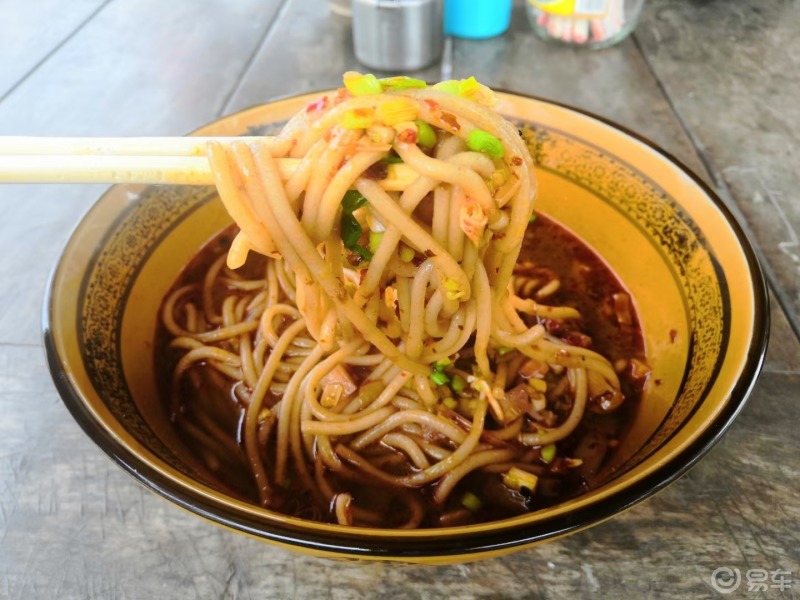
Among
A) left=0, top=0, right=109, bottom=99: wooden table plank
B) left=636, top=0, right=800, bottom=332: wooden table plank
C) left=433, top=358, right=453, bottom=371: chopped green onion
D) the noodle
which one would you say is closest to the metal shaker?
left=636, top=0, right=800, bottom=332: wooden table plank

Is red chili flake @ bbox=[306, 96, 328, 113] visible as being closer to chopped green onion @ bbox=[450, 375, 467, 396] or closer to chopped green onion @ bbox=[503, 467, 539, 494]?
chopped green onion @ bbox=[450, 375, 467, 396]

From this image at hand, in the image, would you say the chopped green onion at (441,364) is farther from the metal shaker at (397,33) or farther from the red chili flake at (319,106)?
the metal shaker at (397,33)

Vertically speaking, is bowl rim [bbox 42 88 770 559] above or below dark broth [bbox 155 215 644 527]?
above

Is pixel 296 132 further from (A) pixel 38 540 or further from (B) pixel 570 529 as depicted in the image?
(A) pixel 38 540

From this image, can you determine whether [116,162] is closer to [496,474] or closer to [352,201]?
[352,201]

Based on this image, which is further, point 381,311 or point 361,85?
point 381,311

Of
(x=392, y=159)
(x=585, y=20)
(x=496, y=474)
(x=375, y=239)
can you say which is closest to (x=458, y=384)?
(x=496, y=474)
